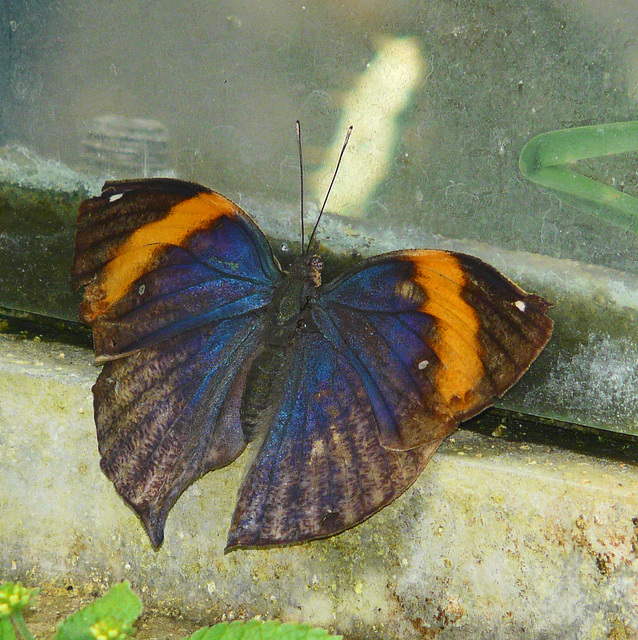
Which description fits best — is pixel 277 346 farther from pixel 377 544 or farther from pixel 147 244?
pixel 377 544

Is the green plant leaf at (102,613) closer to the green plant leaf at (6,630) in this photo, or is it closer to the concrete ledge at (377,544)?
the green plant leaf at (6,630)

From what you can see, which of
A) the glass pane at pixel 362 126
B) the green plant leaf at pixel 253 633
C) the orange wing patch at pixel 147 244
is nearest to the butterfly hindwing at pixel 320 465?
the green plant leaf at pixel 253 633

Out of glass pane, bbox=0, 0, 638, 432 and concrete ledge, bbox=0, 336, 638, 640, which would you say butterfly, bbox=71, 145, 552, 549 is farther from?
glass pane, bbox=0, 0, 638, 432

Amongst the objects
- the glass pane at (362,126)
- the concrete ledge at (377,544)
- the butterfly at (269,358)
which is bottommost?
the concrete ledge at (377,544)

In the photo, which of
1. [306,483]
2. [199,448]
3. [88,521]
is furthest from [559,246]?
[88,521]

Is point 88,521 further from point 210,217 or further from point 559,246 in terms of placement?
point 559,246

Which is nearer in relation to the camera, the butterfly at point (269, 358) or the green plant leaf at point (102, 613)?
the green plant leaf at point (102, 613)

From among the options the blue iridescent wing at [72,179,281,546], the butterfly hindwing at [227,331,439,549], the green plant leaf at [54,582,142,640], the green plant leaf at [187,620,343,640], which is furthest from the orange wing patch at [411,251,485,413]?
the green plant leaf at [54,582,142,640]
